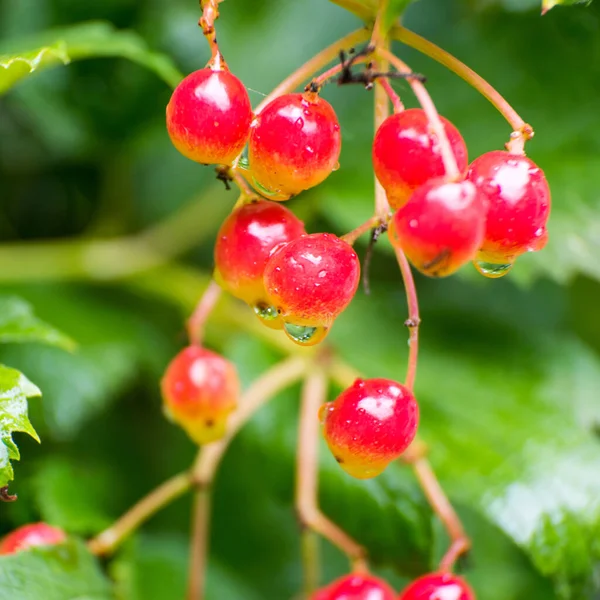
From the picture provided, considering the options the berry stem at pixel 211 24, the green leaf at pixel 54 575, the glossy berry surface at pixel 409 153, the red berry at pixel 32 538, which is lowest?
the green leaf at pixel 54 575

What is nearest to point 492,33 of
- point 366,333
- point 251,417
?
point 366,333

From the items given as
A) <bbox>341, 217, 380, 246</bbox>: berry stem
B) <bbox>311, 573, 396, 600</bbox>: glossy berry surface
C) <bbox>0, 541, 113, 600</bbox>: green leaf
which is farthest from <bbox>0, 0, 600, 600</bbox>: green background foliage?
<bbox>341, 217, 380, 246</bbox>: berry stem

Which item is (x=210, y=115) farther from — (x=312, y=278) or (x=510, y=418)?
(x=510, y=418)

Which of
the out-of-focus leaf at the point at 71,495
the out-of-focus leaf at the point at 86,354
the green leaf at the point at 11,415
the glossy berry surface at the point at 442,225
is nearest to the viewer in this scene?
the glossy berry surface at the point at 442,225

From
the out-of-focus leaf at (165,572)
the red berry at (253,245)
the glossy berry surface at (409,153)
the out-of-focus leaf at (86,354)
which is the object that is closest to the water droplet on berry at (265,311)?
the red berry at (253,245)

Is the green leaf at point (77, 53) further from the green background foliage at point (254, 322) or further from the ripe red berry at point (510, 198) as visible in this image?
the ripe red berry at point (510, 198)

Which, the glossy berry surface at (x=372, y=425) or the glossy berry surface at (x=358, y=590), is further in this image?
the glossy berry surface at (x=358, y=590)

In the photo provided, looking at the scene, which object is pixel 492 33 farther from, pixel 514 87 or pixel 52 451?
pixel 52 451

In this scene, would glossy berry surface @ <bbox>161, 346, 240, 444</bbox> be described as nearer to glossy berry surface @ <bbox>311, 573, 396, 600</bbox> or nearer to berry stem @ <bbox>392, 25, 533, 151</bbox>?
glossy berry surface @ <bbox>311, 573, 396, 600</bbox>
